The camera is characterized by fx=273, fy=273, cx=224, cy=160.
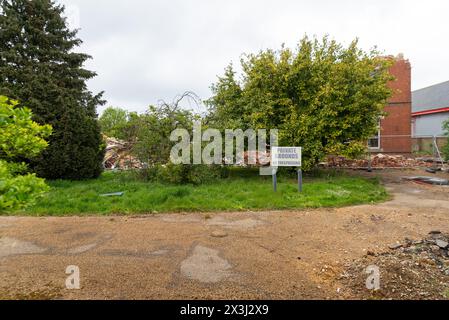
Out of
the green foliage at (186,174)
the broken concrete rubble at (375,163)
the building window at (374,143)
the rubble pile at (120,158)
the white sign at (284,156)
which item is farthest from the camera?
the building window at (374,143)

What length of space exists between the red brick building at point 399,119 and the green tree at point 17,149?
19.8 meters

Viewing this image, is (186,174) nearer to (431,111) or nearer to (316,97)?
(316,97)

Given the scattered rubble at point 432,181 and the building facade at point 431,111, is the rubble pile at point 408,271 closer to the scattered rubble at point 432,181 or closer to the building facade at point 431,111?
the scattered rubble at point 432,181

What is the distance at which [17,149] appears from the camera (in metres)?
2.97

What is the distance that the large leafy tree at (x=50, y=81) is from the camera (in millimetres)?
11227

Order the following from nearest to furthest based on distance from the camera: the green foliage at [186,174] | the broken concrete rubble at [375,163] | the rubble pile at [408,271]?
the rubble pile at [408,271], the green foliage at [186,174], the broken concrete rubble at [375,163]

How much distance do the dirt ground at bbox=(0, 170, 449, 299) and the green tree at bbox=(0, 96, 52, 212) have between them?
54.7 inches

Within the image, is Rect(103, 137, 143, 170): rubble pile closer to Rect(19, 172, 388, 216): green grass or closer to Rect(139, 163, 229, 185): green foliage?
Rect(139, 163, 229, 185): green foliage

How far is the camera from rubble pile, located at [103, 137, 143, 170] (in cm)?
1206

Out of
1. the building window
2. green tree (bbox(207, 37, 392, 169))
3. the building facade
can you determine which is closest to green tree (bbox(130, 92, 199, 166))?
green tree (bbox(207, 37, 392, 169))

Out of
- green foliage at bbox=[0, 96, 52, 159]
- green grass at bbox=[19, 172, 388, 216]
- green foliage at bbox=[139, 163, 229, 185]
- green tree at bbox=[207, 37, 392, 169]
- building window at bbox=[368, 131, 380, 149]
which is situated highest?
green tree at bbox=[207, 37, 392, 169]

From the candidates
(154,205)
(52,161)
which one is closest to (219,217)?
(154,205)

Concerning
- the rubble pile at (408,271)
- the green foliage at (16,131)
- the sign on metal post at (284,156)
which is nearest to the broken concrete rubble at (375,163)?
the sign on metal post at (284,156)
